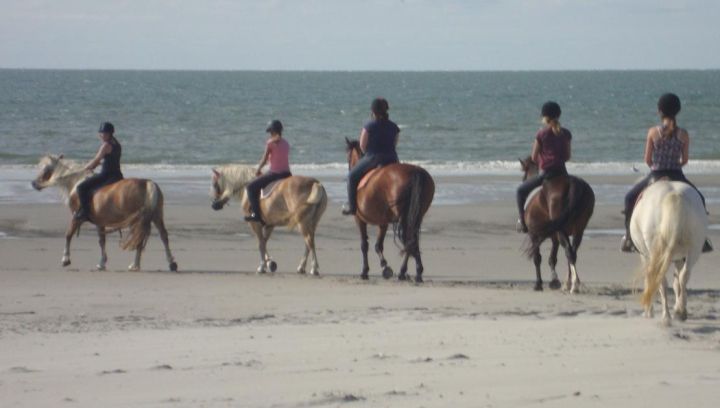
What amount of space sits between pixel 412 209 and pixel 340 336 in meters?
4.77

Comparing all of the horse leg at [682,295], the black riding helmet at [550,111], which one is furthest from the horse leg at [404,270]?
the horse leg at [682,295]

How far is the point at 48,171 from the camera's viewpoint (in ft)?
54.6

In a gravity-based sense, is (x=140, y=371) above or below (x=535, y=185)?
below

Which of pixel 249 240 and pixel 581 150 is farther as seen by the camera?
pixel 581 150

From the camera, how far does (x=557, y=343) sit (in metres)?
9.43

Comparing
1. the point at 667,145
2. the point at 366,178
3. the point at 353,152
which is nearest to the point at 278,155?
the point at 353,152

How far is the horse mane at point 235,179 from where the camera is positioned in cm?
1614

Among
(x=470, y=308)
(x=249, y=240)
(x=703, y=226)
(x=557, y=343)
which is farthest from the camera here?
(x=249, y=240)

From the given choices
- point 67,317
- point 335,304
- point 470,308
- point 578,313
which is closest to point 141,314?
point 67,317

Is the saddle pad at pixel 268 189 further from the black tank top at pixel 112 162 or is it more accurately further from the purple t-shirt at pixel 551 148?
the purple t-shirt at pixel 551 148

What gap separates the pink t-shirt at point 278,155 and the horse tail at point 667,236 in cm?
611

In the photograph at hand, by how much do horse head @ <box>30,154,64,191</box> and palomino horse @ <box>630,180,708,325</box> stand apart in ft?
27.7

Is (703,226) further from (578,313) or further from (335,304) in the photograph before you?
(335,304)

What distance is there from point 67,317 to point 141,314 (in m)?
0.64
